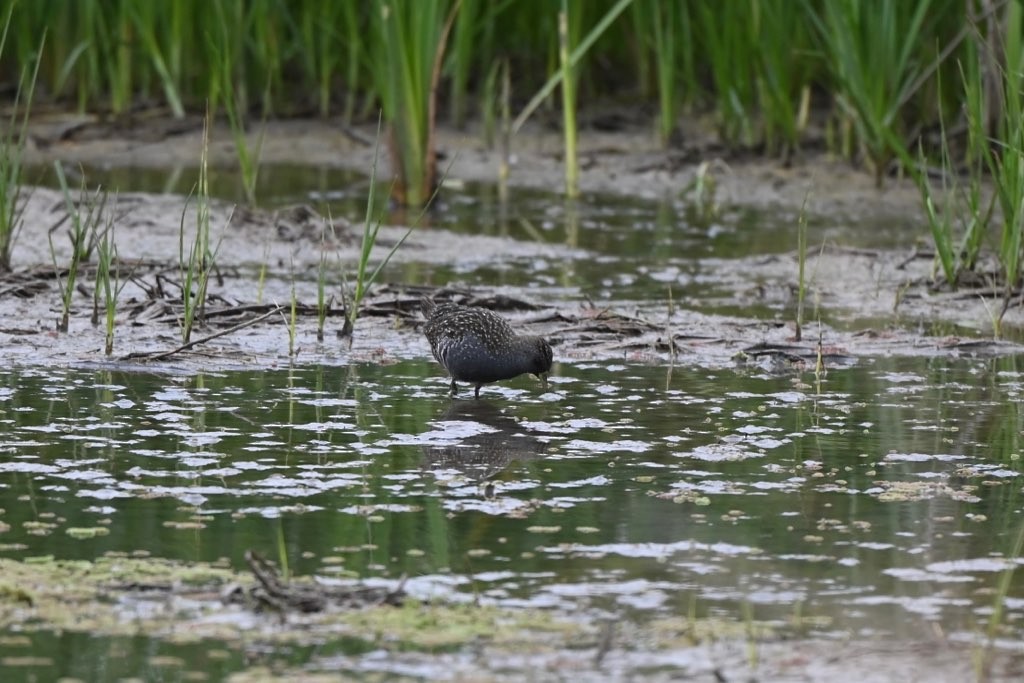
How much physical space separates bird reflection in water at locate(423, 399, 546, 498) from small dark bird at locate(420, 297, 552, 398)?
0.13m

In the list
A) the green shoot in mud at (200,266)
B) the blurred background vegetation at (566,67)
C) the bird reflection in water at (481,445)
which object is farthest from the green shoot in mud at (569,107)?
the bird reflection in water at (481,445)

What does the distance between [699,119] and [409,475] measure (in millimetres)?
9410

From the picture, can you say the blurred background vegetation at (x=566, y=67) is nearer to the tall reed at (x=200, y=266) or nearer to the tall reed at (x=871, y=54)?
the tall reed at (x=871, y=54)

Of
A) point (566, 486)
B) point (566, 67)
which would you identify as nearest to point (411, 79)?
point (566, 67)

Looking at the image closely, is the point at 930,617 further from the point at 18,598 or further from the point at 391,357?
the point at 391,357

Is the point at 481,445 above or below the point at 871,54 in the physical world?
below

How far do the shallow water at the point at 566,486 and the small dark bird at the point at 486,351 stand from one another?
0.41 ft

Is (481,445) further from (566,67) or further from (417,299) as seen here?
(566,67)

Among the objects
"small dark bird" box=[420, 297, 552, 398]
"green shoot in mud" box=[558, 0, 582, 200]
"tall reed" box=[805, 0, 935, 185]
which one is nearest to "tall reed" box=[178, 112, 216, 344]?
"small dark bird" box=[420, 297, 552, 398]

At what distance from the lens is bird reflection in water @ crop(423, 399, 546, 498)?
17.6 feet

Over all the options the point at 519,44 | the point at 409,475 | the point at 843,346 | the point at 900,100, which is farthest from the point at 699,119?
the point at 409,475

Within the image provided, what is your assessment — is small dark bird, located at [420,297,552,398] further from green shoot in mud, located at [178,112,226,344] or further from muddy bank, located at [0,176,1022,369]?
green shoot in mud, located at [178,112,226,344]

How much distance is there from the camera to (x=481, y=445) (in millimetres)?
5707

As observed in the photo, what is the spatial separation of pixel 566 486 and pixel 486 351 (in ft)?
4.38
